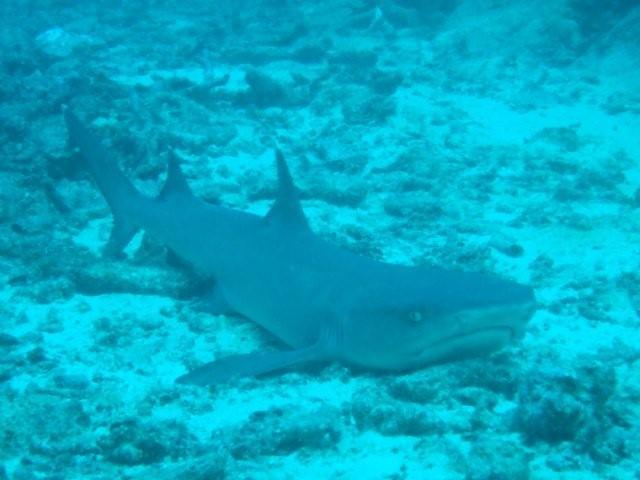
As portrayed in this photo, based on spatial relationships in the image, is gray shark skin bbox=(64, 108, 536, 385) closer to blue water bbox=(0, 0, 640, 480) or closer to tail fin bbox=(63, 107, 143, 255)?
blue water bbox=(0, 0, 640, 480)

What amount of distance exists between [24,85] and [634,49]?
935 cm

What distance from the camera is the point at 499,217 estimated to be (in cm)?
591

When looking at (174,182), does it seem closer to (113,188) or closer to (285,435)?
(113,188)

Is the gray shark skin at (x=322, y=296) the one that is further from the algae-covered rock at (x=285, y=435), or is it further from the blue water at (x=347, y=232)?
the algae-covered rock at (x=285, y=435)

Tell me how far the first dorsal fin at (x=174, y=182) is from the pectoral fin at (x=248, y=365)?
1.79 metres

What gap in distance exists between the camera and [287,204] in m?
3.81

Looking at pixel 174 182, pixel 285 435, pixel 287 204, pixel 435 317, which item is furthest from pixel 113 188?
pixel 435 317

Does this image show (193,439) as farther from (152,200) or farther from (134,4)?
(134,4)

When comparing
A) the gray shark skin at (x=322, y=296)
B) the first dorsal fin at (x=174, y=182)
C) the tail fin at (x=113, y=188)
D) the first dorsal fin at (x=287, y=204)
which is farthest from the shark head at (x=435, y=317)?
the tail fin at (x=113, y=188)

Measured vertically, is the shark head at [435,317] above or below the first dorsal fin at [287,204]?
below

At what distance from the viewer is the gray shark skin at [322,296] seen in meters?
2.92

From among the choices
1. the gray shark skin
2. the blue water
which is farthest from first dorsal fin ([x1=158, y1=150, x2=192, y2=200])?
the blue water

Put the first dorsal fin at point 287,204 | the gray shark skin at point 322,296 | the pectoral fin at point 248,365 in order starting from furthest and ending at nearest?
the first dorsal fin at point 287,204
the pectoral fin at point 248,365
the gray shark skin at point 322,296

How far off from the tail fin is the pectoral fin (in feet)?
6.47
